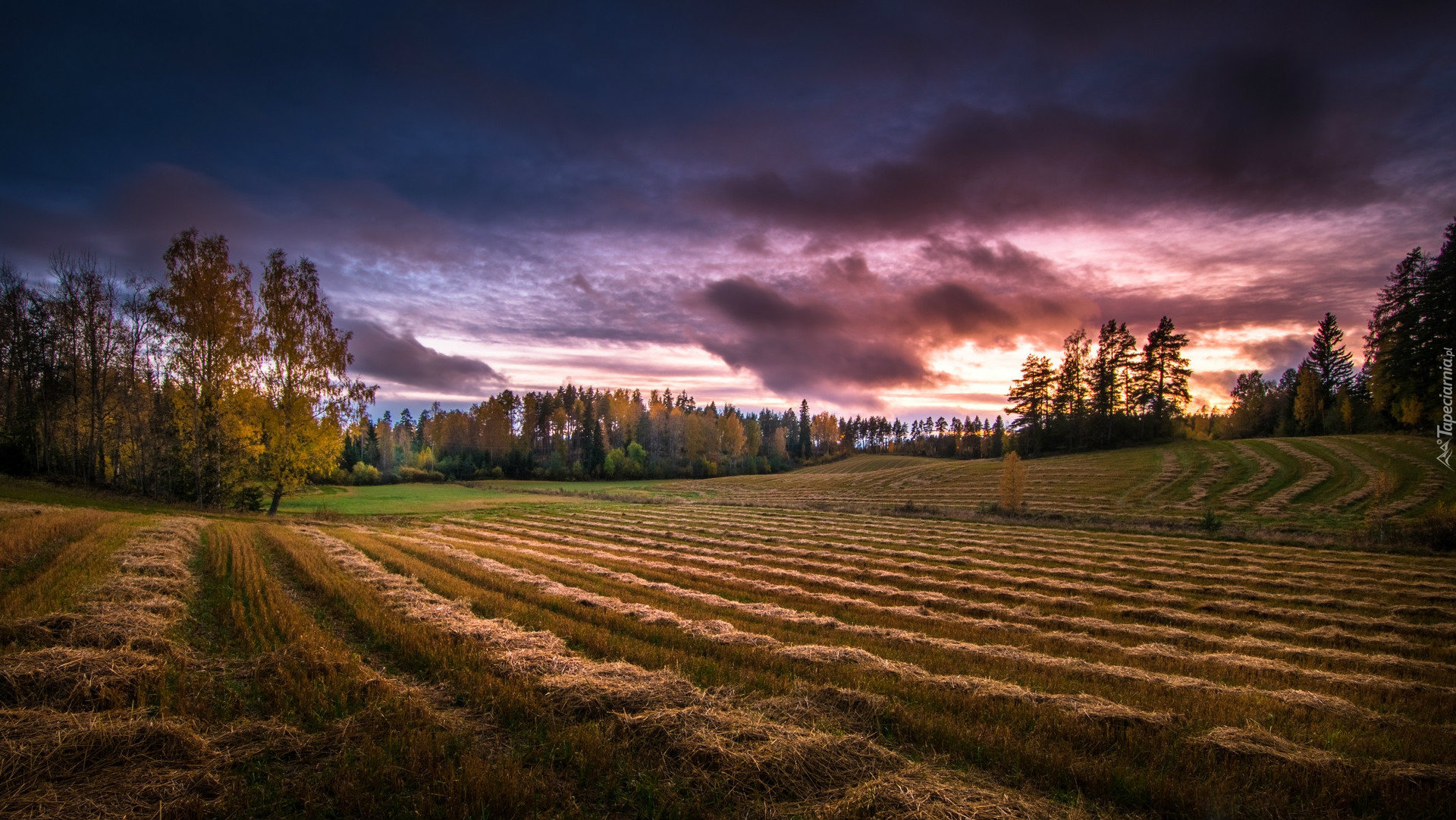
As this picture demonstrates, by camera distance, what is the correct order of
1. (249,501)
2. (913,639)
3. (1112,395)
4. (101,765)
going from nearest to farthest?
(101,765)
(913,639)
(249,501)
(1112,395)

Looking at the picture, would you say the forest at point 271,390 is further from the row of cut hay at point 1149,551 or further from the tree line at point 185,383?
the row of cut hay at point 1149,551

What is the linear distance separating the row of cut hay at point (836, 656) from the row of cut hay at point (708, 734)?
8.59ft

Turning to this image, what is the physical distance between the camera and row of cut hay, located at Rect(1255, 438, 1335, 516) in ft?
117

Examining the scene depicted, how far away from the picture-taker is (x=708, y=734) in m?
5.82

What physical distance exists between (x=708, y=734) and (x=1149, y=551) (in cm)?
2662

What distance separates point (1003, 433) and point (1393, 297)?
178 ft

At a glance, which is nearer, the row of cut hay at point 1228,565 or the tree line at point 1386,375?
the row of cut hay at point 1228,565

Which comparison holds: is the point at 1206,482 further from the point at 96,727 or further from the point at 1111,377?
the point at 96,727

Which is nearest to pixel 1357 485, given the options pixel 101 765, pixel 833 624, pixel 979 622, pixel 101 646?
pixel 979 622

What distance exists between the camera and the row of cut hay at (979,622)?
9602 mm

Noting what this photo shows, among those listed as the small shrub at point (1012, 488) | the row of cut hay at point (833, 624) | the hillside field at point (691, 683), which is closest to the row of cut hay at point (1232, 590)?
the hillside field at point (691, 683)

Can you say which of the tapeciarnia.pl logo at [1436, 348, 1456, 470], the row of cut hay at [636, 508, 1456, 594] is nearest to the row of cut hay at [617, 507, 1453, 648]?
the row of cut hay at [636, 508, 1456, 594]

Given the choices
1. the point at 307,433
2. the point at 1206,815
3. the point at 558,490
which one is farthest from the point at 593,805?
the point at 558,490

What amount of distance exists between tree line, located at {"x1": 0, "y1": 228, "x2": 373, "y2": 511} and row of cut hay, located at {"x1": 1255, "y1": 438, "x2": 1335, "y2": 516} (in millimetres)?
59811
